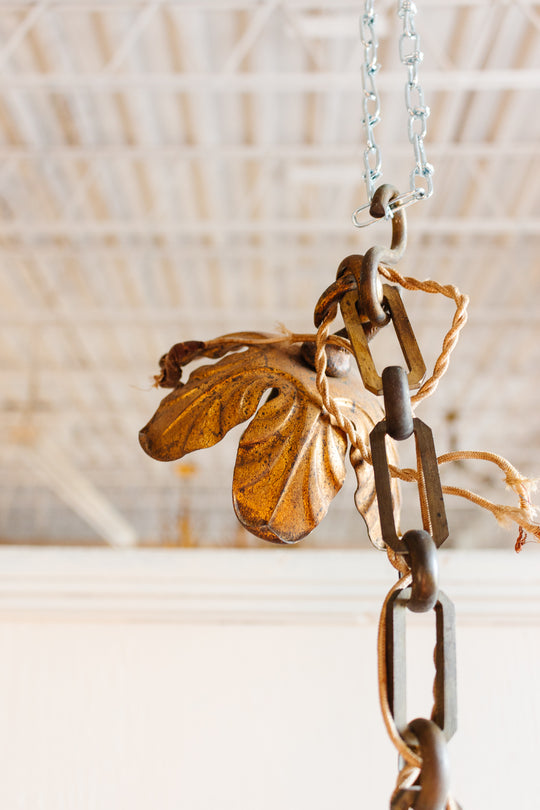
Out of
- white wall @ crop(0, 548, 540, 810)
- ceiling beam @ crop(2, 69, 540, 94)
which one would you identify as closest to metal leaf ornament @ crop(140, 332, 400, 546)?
white wall @ crop(0, 548, 540, 810)

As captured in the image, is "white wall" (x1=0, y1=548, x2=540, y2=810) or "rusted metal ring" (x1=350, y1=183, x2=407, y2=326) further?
"white wall" (x1=0, y1=548, x2=540, y2=810)

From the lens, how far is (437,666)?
1.20 ft

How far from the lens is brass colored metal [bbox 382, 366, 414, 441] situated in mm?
389

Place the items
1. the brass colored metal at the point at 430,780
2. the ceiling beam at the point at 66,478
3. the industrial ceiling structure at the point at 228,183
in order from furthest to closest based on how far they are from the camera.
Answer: the ceiling beam at the point at 66,478, the industrial ceiling structure at the point at 228,183, the brass colored metal at the point at 430,780

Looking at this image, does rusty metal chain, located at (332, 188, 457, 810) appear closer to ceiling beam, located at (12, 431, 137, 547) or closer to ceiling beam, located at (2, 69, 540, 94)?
ceiling beam, located at (2, 69, 540, 94)

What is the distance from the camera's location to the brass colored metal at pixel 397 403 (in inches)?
15.3

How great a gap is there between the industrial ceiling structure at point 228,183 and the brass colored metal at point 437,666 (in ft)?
7.26

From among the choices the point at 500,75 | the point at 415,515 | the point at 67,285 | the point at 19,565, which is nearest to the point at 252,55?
the point at 500,75

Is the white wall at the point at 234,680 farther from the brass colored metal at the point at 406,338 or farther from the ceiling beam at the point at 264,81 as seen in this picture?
the ceiling beam at the point at 264,81

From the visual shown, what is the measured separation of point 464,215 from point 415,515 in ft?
23.5

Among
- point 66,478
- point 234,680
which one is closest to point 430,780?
point 234,680

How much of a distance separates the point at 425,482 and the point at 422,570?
2.4 inches

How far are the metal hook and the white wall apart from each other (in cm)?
47

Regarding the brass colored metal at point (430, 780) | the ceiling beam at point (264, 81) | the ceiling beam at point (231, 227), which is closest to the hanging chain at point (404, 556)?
the brass colored metal at point (430, 780)
